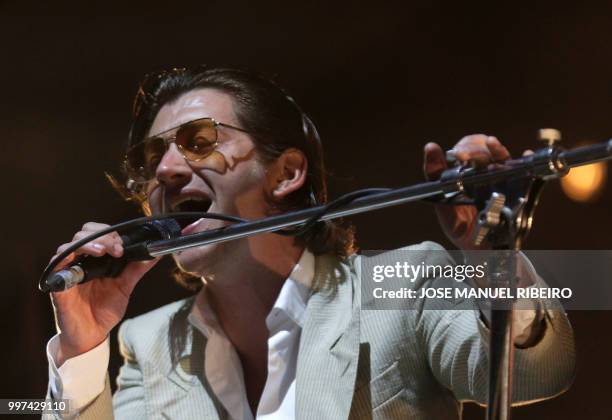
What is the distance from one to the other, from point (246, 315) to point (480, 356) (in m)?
0.60

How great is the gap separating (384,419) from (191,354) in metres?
0.47

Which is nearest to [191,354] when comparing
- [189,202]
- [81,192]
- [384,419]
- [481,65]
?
[189,202]

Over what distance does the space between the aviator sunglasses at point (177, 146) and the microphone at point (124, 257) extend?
351 mm

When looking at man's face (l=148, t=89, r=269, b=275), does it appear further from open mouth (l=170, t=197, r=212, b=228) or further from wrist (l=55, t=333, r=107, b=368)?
wrist (l=55, t=333, r=107, b=368)

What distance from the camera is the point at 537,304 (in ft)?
4.31

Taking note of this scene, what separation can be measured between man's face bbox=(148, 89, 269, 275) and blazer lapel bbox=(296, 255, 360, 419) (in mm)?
221

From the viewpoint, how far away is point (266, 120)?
2018 millimetres

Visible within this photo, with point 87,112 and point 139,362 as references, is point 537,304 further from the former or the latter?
point 87,112

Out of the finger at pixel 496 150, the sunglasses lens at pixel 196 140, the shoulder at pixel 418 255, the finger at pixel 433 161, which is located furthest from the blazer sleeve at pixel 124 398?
the finger at pixel 496 150

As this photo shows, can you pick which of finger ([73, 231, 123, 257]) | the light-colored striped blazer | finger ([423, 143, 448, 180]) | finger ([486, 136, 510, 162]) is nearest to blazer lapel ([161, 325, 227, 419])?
the light-colored striped blazer

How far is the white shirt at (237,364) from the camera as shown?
1.74 m

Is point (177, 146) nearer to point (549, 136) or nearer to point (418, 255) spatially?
point (418, 255)

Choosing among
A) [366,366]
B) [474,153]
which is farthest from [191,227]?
[474,153]

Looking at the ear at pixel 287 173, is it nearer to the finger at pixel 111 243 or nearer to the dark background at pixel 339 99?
the dark background at pixel 339 99
